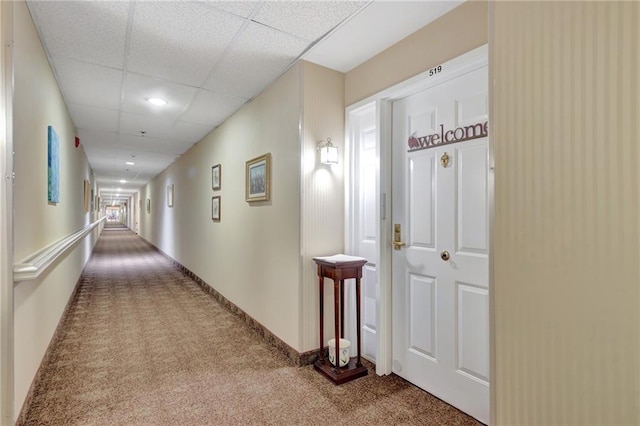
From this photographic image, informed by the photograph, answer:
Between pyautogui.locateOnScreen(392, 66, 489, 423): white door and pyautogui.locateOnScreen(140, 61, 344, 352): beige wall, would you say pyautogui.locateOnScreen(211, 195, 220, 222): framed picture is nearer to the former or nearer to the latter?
pyautogui.locateOnScreen(140, 61, 344, 352): beige wall

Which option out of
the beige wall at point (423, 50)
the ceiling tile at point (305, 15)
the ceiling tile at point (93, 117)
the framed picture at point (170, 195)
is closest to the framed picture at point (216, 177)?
the ceiling tile at point (93, 117)

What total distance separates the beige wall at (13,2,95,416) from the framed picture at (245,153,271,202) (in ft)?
5.75

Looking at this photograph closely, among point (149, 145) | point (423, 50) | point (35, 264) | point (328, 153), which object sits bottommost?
point (35, 264)

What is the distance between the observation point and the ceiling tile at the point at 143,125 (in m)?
4.22

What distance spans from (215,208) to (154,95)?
5.81 feet

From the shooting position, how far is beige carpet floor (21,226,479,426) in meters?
2.00

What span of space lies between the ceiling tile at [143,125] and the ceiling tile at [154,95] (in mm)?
234

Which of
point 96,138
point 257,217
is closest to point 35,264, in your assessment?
point 257,217

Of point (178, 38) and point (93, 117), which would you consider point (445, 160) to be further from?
point (93, 117)

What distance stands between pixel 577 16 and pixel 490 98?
30 cm

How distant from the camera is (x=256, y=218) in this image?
11.5 feet

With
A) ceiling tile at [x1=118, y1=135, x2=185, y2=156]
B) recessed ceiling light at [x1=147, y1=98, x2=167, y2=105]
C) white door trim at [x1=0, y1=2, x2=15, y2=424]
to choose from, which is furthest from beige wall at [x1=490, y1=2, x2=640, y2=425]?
ceiling tile at [x1=118, y1=135, x2=185, y2=156]

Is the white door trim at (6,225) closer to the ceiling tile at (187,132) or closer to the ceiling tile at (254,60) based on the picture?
the ceiling tile at (254,60)

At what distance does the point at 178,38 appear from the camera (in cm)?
235
